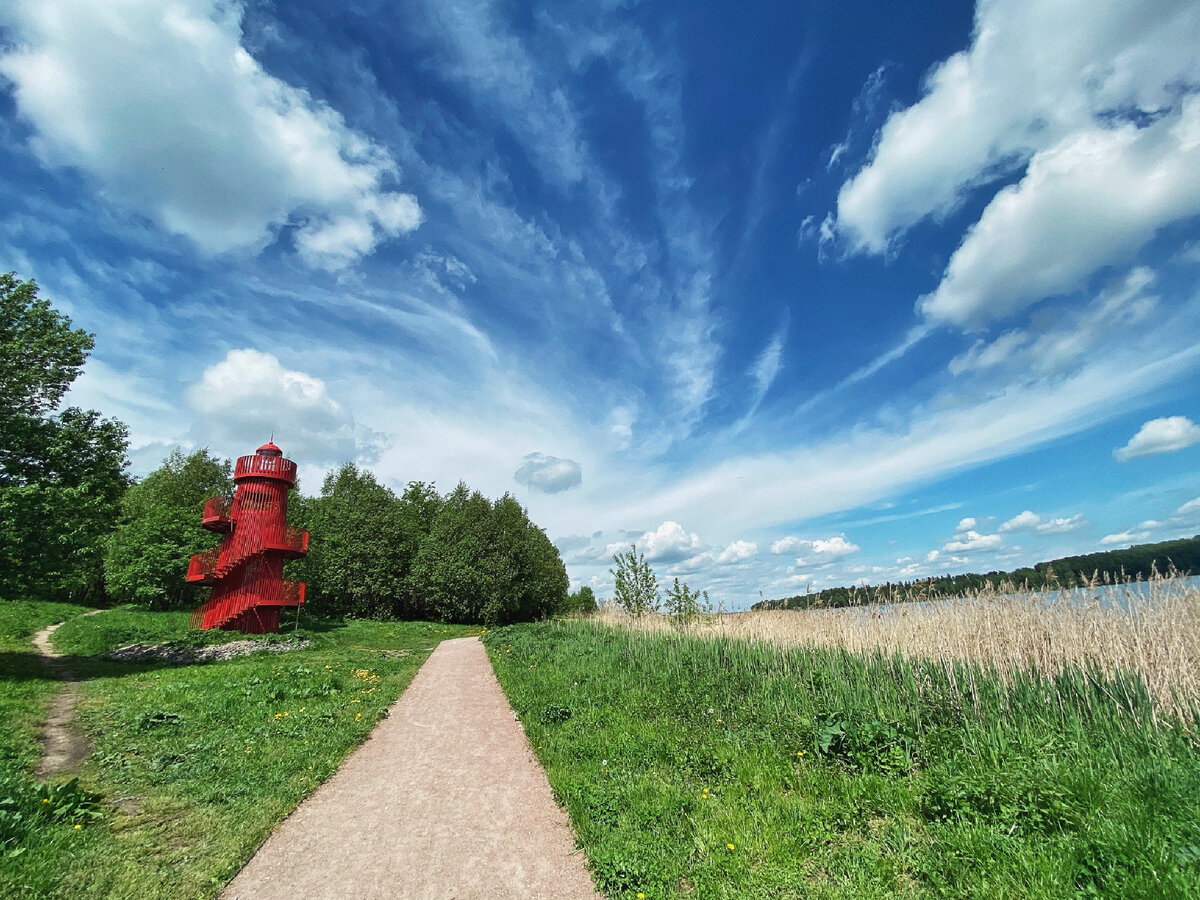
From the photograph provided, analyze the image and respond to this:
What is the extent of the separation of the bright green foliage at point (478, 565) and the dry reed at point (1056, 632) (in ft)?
90.5

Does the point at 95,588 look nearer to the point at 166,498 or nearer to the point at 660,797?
the point at 166,498

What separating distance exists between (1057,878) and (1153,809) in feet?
3.79

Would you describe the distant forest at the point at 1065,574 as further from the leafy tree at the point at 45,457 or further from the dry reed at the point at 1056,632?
the leafy tree at the point at 45,457

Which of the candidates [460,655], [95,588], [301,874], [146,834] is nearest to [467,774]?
[301,874]

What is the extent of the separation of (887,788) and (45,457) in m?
19.0

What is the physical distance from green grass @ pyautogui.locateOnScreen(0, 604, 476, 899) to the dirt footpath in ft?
1.25

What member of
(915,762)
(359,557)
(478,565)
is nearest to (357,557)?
(359,557)

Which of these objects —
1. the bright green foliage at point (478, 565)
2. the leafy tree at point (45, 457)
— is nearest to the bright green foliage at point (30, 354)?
the leafy tree at point (45, 457)

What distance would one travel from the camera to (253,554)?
21.3 m

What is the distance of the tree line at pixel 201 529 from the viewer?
1375 centimetres

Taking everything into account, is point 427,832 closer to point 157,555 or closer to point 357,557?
point 157,555

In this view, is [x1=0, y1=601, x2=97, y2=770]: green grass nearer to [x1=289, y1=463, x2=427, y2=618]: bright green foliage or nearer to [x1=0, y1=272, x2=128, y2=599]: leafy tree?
[x1=0, y1=272, x2=128, y2=599]: leafy tree

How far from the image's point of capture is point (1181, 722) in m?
5.24

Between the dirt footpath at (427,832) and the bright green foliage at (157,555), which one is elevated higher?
the bright green foliage at (157,555)
